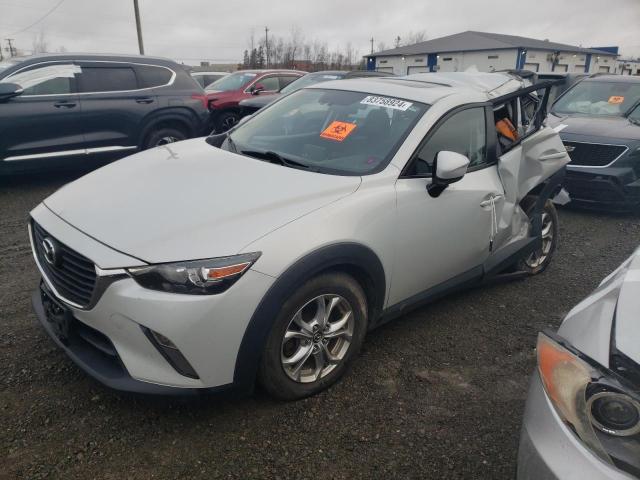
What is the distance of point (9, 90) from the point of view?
19.2ft

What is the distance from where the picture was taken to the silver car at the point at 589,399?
4.37ft

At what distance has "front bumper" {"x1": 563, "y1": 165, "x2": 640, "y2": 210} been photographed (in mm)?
6152

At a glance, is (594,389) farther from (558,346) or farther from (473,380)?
(473,380)

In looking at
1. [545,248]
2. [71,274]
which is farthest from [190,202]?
[545,248]

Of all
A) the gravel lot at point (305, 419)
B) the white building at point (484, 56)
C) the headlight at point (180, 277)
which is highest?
the white building at point (484, 56)

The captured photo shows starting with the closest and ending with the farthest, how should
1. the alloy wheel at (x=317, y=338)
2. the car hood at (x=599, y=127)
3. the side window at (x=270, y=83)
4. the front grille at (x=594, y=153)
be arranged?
1. the alloy wheel at (x=317, y=338)
2. the front grille at (x=594, y=153)
3. the car hood at (x=599, y=127)
4. the side window at (x=270, y=83)

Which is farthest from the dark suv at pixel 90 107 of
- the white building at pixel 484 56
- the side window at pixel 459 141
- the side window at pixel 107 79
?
the white building at pixel 484 56

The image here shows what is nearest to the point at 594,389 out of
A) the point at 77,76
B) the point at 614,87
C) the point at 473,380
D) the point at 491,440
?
the point at 491,440

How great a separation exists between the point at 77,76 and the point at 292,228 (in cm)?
562

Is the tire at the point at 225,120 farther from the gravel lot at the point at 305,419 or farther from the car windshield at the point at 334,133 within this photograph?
the gravel lot at the point at 305,419

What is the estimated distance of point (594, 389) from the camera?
1.43 m

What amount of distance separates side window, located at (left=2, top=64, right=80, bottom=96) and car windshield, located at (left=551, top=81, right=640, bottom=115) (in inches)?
280

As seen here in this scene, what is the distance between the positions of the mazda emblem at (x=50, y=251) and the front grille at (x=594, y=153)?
20.0 ft

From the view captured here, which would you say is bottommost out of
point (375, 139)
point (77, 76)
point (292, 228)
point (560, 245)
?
point (560, 245)
